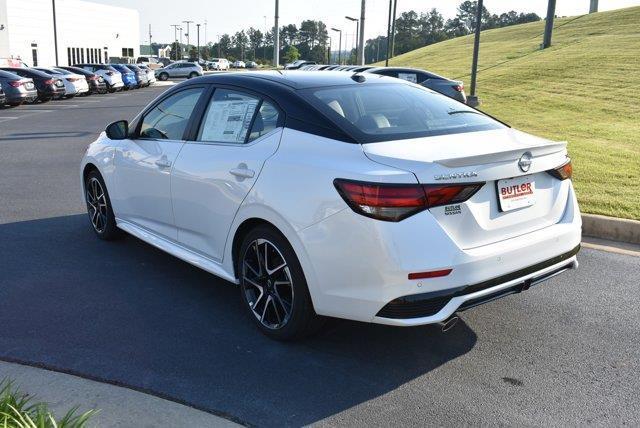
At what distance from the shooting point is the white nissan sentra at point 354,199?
11.3ft

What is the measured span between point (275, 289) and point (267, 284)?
0.26 feet

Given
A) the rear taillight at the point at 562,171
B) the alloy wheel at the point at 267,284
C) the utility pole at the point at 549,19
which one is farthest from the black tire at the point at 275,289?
the utility pole at the point at 549,19

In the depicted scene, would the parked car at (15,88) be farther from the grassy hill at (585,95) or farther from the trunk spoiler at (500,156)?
the trunk spoiler at (500,156)

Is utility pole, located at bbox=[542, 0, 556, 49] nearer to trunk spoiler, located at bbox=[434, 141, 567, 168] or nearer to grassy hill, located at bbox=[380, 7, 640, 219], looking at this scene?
grassy hill, located at bbox=[380, 7, 640, 219]

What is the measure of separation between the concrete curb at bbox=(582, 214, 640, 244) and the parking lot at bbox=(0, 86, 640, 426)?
57 cm

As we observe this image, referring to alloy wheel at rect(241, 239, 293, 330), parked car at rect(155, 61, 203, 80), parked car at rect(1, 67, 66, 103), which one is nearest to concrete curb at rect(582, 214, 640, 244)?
alloy wheel at rect(241, 239, 293, 330)

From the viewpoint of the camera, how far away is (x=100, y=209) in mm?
6324

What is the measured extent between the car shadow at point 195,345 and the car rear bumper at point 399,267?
41 cm

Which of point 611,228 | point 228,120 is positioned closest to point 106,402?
point 228,120

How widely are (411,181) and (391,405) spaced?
3.82 feet

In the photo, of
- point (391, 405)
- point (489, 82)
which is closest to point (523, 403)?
point (391, 405)

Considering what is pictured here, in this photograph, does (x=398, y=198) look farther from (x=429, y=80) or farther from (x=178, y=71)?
(x=178, y=71)

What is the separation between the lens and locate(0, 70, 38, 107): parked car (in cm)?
2433

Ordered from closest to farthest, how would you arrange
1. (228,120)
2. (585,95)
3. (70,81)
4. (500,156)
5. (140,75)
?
1. (500,156)
2. (228,120)
3. (585,95)
4. (70,81)
5. (140,75)
